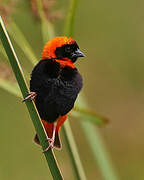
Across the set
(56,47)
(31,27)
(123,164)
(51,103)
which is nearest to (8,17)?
(56,47)

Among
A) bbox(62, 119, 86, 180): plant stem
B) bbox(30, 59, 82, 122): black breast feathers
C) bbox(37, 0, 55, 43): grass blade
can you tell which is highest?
bbox(37, 0, 55, 43): grass blade

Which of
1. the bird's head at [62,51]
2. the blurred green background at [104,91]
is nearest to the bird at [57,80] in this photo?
the bird's head at [62,51]

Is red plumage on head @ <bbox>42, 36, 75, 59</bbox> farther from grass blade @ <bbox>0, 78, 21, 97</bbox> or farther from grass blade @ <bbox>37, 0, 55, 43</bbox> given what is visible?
grass blade @ <bbox>0, 78, 21, 97</bbox>

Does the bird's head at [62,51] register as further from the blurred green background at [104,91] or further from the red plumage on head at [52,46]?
the blurred green background at [104,91]

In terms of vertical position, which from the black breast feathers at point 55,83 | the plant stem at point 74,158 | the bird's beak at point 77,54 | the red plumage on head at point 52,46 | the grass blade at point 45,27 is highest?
the grass blade at point 45,27

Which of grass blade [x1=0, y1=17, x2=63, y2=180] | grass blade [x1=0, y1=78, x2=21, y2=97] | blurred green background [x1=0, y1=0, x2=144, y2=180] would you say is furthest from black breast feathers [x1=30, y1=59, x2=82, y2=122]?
blurred green background [x1=0, y1=0, x2=144, y2=180]

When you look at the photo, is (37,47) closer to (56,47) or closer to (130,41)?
(130,41)

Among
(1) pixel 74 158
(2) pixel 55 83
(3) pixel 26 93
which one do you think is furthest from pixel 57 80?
(3) pixel 26 93
